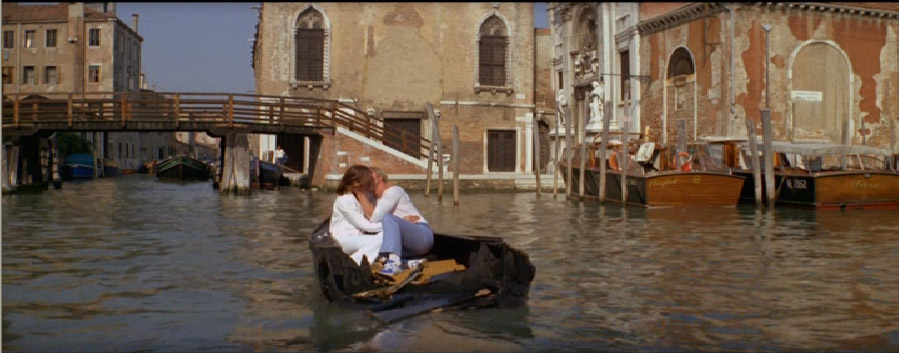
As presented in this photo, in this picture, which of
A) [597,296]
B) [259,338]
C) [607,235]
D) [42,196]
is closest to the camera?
[259,338]

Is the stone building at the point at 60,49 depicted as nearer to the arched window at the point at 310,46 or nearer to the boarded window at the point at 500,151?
the arched window at the point at 310,46

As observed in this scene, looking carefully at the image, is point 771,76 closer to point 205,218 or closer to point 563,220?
point 563,220

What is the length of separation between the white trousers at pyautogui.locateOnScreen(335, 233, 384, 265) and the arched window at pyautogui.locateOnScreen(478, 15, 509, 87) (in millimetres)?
24705

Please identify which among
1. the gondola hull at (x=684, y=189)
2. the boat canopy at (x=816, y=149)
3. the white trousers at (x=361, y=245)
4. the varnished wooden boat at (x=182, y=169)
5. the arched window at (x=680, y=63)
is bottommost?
the white trousers at (x=361, y=245)

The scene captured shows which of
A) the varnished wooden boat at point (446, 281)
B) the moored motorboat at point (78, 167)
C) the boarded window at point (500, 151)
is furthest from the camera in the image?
the moored motorboat at point (78, 167)

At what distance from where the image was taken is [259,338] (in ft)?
19.5

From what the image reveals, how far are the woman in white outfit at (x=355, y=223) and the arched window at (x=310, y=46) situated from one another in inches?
925

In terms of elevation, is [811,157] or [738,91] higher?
[738,91]

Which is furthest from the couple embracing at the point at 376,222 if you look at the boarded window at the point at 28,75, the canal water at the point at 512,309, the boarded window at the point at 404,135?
the boarded window at the point at 28,75

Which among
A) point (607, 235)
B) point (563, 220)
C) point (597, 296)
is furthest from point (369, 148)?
point (597, 296)

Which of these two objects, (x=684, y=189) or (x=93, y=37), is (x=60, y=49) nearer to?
(x=93, y=37)

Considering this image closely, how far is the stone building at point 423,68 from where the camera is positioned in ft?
99.3

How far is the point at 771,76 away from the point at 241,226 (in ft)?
60.0

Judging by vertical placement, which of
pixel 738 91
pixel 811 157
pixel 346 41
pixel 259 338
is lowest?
pixel 259 338
